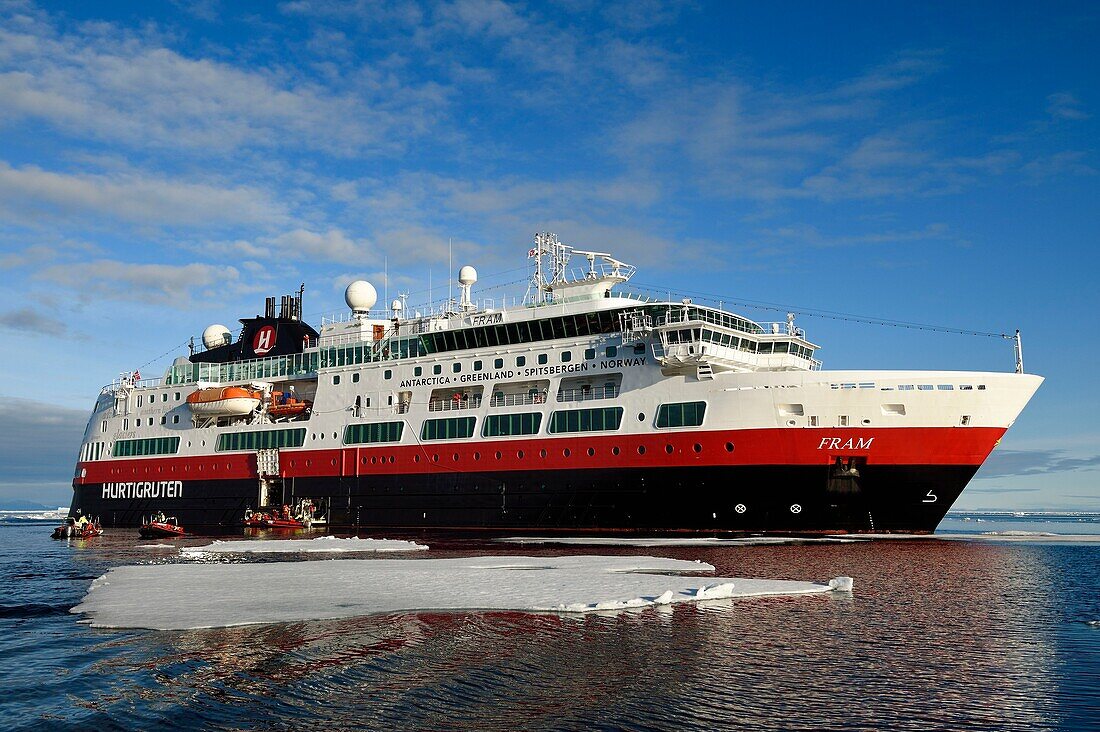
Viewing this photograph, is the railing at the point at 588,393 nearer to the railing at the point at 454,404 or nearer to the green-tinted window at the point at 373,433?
the railing at the point at 454,404

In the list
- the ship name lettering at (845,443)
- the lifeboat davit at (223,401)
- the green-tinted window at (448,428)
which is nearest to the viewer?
the ship name lettering at (845,443)

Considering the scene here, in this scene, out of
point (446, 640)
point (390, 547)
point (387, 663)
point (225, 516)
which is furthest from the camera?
point (225, 516)

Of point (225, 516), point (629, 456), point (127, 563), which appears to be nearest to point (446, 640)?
point (127, 563)

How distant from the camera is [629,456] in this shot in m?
38.8

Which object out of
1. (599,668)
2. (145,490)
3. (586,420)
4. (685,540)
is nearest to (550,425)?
(586,420)

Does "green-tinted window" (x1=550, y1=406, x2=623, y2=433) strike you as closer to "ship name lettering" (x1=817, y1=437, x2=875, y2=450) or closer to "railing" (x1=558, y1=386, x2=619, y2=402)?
"railing" (x1=558, y1=386, x2=619, y2=402)

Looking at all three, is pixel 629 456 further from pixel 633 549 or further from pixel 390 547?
pixel 390 547

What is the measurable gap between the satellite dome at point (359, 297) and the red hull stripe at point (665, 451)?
9.21 m

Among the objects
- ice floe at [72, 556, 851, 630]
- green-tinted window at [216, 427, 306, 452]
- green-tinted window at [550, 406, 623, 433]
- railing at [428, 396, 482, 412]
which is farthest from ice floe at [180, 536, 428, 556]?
green-tinted window at [216, 427, 306, 452]

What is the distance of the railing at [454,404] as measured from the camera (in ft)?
147

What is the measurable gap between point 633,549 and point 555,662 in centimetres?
1940

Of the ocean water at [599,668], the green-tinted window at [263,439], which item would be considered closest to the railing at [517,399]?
the green-tinted window at [263,439]

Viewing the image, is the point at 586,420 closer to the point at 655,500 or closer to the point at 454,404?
the point at 655,500

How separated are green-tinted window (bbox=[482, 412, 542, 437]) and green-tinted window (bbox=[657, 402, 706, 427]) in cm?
637
